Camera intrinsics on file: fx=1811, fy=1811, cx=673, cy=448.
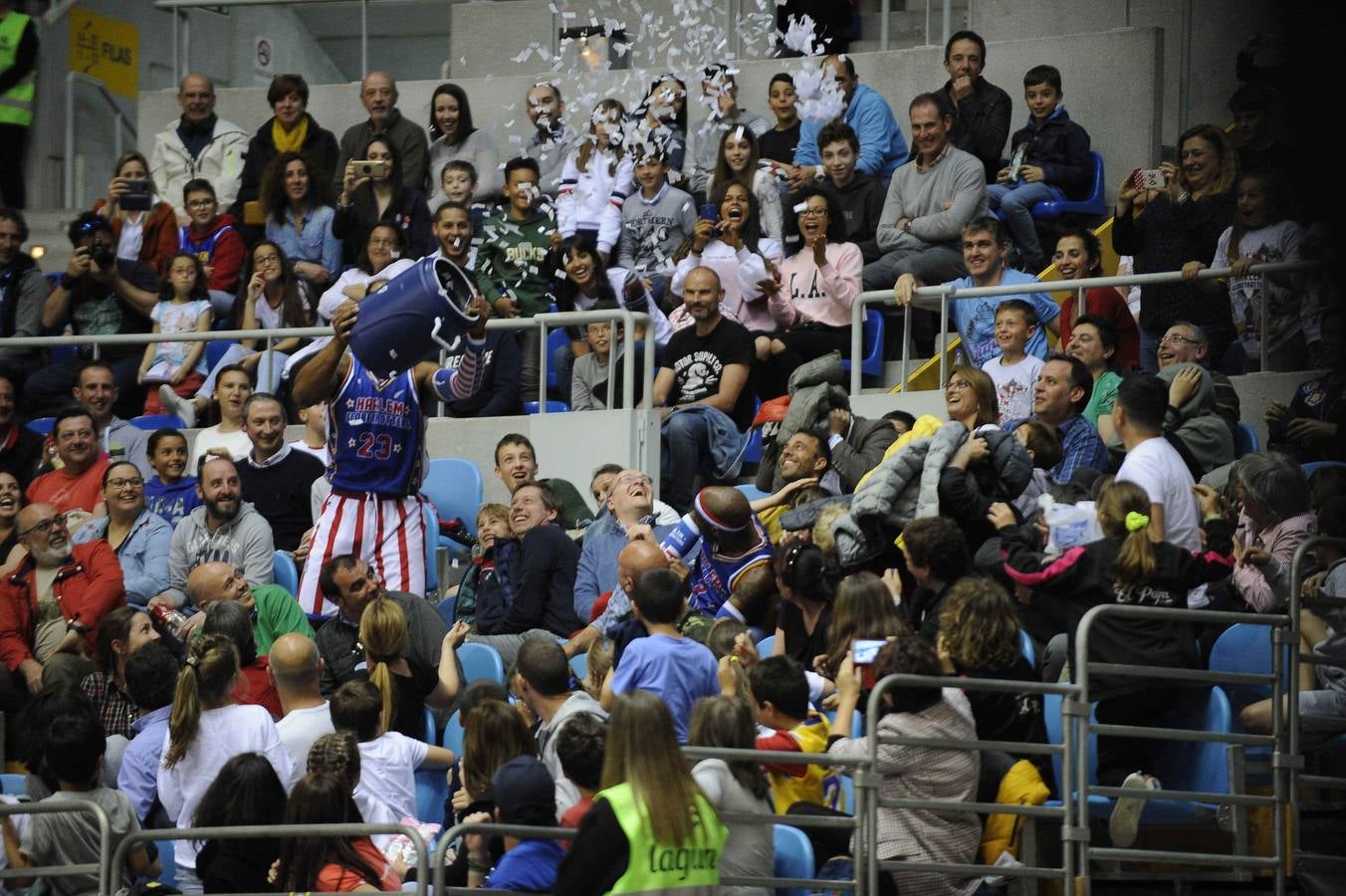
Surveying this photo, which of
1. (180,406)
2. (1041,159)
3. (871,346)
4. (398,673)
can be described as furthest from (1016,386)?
(180,406)

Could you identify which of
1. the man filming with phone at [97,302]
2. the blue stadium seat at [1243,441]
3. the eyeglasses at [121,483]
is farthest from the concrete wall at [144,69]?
the blue stadium seat at [1243,441]

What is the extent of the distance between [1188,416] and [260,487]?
4539 millimetres

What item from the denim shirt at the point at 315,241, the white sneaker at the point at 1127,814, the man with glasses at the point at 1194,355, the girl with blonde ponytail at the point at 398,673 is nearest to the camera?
the white sneaker at the point at 1127,814

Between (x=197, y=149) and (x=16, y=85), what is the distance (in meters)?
1.83

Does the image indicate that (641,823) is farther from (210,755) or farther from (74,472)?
(74,472)

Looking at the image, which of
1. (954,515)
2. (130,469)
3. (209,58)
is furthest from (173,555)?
(209,58)

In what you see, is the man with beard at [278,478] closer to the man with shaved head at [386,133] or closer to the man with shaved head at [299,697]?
the man with shaved head at [299,697]

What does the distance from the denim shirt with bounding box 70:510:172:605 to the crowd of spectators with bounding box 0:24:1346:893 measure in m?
0.02

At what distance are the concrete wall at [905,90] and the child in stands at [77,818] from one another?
855cm

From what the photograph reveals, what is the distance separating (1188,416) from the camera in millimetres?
7785

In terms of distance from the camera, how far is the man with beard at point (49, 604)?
7.96 m

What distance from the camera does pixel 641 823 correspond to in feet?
12.5

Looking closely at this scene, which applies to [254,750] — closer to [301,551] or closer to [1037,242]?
[301,551]

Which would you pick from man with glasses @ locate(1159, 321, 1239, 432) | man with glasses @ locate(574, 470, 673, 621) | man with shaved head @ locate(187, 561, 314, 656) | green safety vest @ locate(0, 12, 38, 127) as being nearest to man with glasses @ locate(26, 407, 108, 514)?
man with shaved head @ locate(187, 561, 314, 656)
